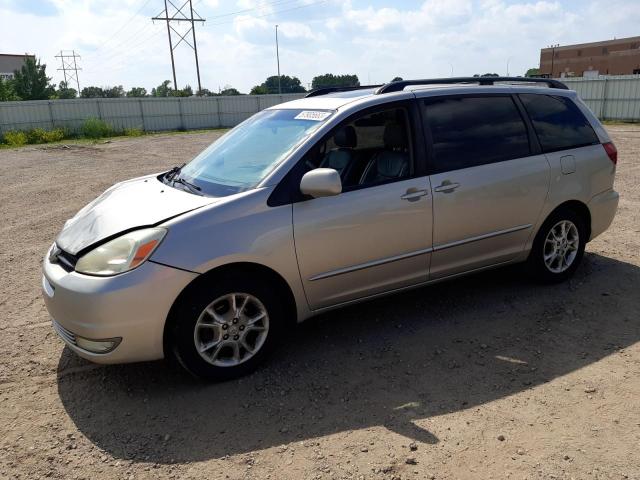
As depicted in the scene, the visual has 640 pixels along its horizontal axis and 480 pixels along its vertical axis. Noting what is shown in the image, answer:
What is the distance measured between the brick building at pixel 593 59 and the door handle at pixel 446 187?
70.9 m

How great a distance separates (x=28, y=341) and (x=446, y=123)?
3.69 metres

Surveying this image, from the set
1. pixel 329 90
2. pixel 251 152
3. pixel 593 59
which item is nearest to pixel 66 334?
pixel 251 152

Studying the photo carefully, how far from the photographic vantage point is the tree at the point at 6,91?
49.4 m

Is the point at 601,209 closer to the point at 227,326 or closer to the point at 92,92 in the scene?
the point at 227,326

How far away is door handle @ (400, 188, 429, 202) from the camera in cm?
388

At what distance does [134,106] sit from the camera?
34625mm

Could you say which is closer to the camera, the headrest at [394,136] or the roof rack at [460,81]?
the headrest at [394,136]

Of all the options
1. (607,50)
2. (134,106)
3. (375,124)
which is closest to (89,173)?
(375,124)

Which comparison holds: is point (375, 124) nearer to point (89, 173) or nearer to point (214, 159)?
point (214, 159)

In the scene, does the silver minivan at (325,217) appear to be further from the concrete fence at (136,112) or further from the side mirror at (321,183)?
the concrete fence at (136,112)

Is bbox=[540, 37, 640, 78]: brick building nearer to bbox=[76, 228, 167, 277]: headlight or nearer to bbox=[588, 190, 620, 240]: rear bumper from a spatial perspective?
bbox=[588, 190, 620, 240]: rear bumper

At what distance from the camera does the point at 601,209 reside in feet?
16.4

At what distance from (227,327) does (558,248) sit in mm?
3182

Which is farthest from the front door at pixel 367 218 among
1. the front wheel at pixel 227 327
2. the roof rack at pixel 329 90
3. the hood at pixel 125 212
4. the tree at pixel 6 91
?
the tree at pixel 6 91
